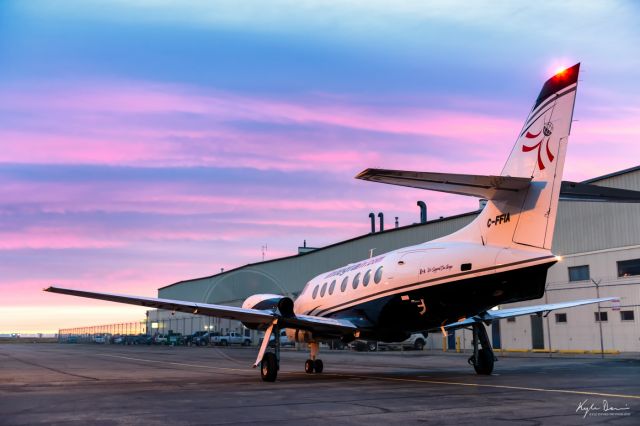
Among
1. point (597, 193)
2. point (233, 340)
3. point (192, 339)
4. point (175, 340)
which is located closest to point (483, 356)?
point (597, 193)

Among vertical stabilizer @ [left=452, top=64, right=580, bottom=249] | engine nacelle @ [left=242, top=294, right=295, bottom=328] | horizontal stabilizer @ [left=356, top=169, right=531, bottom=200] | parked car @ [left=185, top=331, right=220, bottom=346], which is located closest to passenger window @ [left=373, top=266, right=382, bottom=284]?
engine nacelle @ [left=242, top=294, right=295, bottom=328]

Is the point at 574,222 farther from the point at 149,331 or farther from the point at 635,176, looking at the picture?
the point at 149,331

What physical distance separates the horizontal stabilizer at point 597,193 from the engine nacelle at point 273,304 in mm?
9317

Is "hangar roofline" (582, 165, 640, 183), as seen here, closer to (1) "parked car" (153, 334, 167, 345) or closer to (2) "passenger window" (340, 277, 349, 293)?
(2) "passenger window" (340, 277, 349, 293)

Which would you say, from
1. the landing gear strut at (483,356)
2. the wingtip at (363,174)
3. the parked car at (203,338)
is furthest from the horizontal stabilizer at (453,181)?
the parked car at (203,338)

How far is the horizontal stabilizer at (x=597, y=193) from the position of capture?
14.4 m

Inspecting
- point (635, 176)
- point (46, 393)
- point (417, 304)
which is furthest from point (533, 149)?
point (635, 176)

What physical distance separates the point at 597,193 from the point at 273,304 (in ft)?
39.0

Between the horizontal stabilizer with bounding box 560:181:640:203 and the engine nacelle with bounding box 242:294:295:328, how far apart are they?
30.6 ft

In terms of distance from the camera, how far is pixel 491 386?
16703 mm

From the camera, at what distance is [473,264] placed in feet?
56.6

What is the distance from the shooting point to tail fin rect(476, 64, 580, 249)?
1589 centimetres

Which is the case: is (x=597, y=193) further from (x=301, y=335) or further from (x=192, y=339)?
(x=192, y=339)

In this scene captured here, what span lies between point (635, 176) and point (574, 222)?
6208 mm
